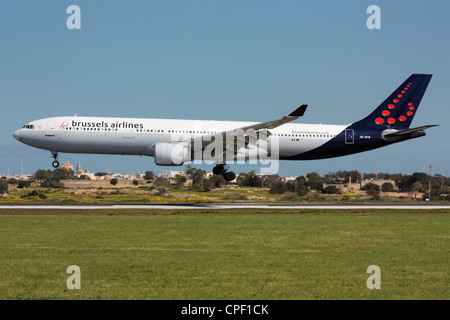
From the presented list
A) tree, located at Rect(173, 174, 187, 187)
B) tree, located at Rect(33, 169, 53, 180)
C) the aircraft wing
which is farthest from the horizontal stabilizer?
tree, located at Rect(33, 169, 53, 180)

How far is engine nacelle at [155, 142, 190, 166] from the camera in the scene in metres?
37.8

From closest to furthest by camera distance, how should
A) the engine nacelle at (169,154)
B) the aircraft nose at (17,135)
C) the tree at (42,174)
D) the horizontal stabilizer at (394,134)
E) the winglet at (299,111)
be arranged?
the winglet at (299,111), the engine nacelle at (169,154), the aircraft nose at (17,135), the horizontal stabilizer at (394,134), the tree at (42,174)

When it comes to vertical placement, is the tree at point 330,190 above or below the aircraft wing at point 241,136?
below

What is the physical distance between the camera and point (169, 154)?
37.9m

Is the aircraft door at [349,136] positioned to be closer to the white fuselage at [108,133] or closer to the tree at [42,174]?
the white fuselage at [108,133]

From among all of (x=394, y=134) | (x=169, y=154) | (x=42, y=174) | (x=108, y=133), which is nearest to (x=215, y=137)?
(x=169, y=154)

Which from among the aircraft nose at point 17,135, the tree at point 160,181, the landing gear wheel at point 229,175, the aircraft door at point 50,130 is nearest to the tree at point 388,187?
the tree at point 160,181

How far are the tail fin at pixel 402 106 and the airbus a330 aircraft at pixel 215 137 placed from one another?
3.5 inches

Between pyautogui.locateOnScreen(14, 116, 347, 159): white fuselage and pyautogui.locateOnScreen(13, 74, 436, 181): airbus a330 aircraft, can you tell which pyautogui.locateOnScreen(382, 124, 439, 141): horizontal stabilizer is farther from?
pyautogui.locateOnScreen(14, 116, 347, 159): white fuselage

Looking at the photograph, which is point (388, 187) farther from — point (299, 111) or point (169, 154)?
point (169, 154)

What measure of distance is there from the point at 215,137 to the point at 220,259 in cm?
2510

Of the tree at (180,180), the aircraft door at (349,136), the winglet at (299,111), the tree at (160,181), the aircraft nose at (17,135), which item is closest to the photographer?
the winglet at (299,111)

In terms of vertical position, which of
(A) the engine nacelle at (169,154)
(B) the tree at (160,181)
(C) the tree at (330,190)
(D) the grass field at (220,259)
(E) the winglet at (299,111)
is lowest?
(D) the grass field at (220,259)

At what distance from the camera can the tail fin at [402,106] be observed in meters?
45.7
